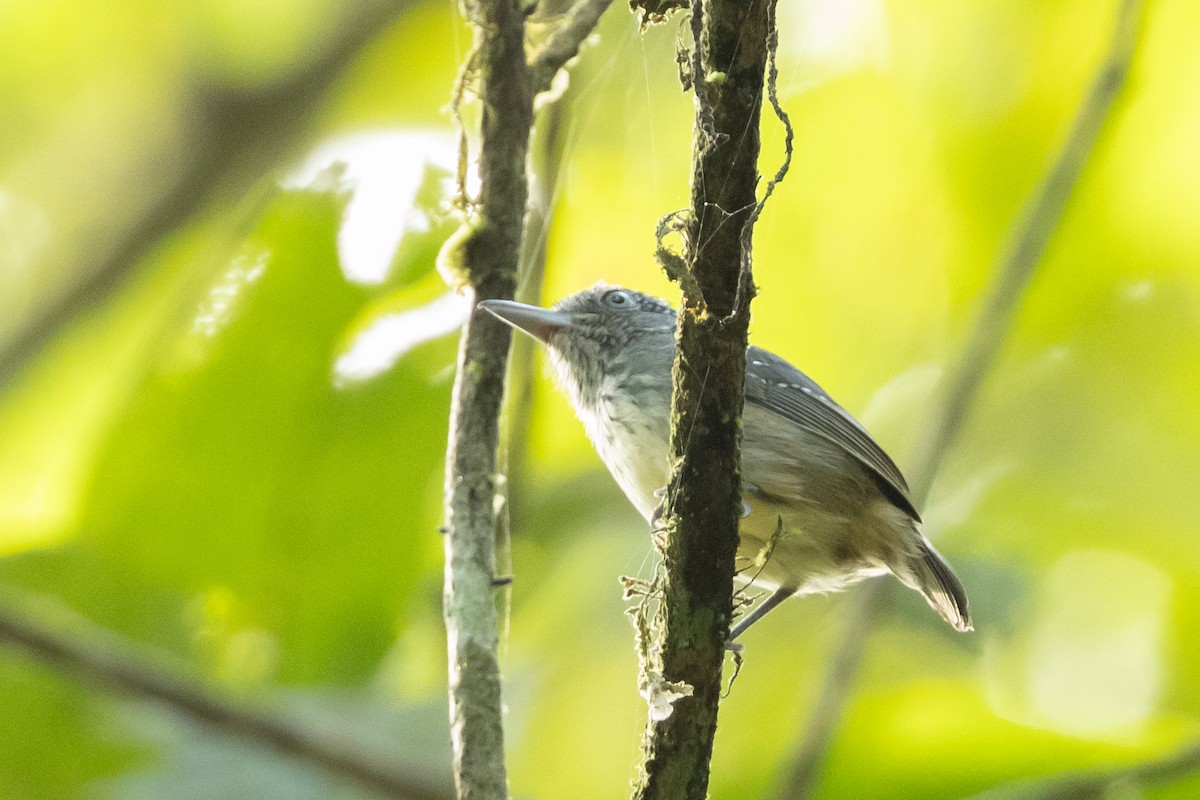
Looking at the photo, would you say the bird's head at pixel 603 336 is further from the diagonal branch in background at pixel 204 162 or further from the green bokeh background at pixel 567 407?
the diagonal branch in background at pixel 204 162

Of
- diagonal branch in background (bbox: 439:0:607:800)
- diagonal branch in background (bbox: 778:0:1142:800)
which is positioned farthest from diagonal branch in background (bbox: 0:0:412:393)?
diagonal branch in background (bbox: 778:0:1142:800)

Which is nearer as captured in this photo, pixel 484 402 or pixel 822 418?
pixel 484 402

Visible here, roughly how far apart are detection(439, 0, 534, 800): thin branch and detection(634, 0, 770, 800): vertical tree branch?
A: 0.39 metres

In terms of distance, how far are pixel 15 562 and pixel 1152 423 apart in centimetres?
350

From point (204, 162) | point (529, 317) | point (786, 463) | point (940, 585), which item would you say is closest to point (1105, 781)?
point (940, 585)

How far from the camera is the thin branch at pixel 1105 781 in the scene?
2.80 metres

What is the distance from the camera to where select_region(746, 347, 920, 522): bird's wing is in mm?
3688

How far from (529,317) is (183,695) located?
134 cm

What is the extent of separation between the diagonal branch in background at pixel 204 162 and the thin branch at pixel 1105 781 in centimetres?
249

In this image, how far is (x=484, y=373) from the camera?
3000 mm

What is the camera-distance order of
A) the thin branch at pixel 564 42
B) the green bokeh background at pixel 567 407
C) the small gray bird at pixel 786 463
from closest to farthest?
1. the green bokeh background at pixel 567 407
2. the thin branch at pixel 564 42
3. the small gray bird at pixel 786 463

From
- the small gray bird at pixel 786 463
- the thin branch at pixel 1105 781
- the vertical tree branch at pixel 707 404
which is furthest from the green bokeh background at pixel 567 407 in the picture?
the vertical tree branch at pixel 707 404

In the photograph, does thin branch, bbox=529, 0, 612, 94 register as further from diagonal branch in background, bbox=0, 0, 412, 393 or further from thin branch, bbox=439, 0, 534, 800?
diagonal branch in background, bbox=0, 0, 412, 393

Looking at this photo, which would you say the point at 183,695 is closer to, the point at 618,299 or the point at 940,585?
the point at 618,299
